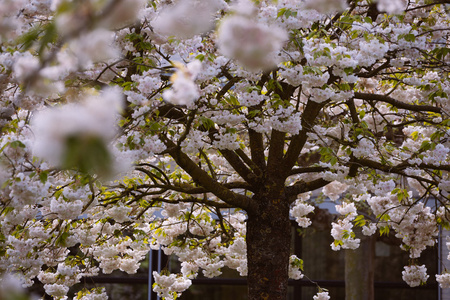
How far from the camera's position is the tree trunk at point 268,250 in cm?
595

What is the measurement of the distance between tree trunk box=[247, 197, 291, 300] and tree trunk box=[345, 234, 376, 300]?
4140 mm

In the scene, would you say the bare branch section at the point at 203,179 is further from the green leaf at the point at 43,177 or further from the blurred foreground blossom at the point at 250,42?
the blurred foreground blossom at the point at 250,42

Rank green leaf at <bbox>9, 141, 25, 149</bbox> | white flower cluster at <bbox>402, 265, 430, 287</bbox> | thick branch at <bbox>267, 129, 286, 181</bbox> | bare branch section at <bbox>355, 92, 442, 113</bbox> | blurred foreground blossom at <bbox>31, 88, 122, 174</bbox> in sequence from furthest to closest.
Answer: white flower cluster at <bbox>402, 265, 430, 287</bbox> → thick branch at <bbox>267, 129, 286, 181</bbox> → bare branch section at <bbox>355, 92, 442, 113</bbox> → green leaf at <bbox>9, 141, 25, 149</bbox> → blurred foreground blossom at <bbox>31, 88, 122, 174</bbox>

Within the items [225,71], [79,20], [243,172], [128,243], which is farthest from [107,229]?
[79,20]

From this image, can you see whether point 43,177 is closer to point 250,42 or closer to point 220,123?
point 220,123

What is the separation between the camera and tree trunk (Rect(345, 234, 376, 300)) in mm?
9836

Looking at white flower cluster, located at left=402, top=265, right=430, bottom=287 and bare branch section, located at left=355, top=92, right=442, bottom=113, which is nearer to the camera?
bare branch section, located at left=355, top=92, right=442, bottom=113

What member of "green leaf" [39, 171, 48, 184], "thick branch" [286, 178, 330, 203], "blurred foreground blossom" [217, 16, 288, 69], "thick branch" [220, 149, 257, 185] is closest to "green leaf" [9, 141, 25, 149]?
"green leaf" [39, 171, 48, 184]

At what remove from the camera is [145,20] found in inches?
198

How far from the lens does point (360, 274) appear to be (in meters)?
9.86

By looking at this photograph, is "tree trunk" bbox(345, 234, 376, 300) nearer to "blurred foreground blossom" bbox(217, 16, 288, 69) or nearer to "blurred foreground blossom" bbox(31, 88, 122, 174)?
"blurred foreground blossom" bbox(217, 16, 288, 69)

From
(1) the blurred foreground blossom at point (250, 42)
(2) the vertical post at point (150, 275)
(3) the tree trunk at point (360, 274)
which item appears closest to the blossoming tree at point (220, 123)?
(1) the blurred foreground blossom at point (250, 42)

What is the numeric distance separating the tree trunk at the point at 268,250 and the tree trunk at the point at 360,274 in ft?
13.6

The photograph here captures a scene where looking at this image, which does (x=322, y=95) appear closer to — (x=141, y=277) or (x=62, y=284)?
(x=62, y=284)
